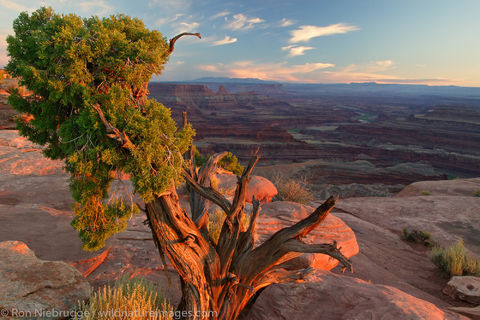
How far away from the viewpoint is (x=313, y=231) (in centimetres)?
786

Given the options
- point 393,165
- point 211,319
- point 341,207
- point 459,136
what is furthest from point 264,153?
point 211,319

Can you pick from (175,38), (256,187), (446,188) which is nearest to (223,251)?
(175,38)

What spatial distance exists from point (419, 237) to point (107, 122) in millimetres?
12668

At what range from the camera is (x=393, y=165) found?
4931cm

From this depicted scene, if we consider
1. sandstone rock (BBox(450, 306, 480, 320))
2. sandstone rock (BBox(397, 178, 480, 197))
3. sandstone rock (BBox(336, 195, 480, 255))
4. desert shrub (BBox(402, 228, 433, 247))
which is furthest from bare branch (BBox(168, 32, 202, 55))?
sandstone rock (BBox(397, 178, 480, 197))

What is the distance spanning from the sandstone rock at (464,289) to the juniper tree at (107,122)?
552 centimetres

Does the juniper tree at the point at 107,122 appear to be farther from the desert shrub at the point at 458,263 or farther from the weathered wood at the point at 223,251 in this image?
the desert shrub at the point at 458,263

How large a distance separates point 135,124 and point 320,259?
5957 millimetres

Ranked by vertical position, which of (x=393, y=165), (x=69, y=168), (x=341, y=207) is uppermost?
(x=69, y=168)

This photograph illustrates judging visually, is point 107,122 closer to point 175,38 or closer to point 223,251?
point 175,38

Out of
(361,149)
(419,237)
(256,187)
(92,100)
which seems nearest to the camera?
(92,100)

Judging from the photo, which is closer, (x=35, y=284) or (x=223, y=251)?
(x=35, y=284)

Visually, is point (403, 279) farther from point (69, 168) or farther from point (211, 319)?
point (69, 168)

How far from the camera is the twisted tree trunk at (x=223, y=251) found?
12.0 feet
